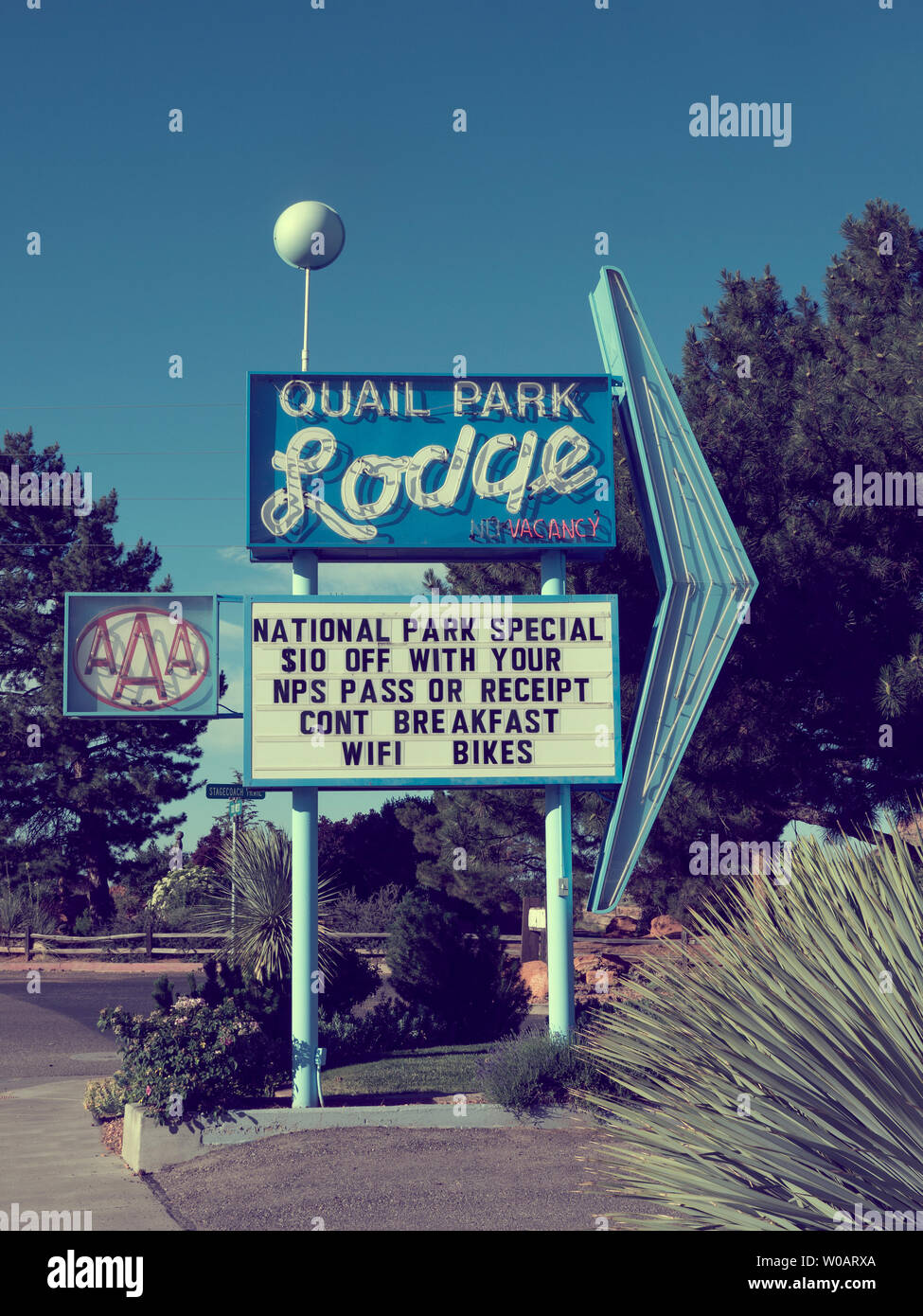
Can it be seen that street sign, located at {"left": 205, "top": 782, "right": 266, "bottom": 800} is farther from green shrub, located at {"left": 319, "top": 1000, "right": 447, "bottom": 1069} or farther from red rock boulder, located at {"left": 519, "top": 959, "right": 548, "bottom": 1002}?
red rock boulder, located at {"left": 519, "top": 959, "right": 548, "bottom": 1002}

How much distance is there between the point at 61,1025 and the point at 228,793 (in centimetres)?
991

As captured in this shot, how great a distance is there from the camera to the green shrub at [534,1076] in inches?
407

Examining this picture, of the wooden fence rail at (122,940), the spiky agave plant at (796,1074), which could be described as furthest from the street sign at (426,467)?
the wooden fence rail at (122,940)

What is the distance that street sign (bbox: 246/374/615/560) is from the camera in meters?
11.9

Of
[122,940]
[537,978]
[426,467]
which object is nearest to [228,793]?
[426,467]

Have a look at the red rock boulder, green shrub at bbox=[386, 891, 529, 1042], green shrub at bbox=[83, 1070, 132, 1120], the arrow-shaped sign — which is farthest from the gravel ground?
the red rock boulder

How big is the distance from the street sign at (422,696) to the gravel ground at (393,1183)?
3.31 meters

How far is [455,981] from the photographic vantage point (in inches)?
608

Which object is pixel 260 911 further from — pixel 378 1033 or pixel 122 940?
pixel 122 940

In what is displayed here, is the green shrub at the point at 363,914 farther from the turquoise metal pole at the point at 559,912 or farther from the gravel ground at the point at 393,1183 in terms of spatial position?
the gravel ground at the point at 393,1183

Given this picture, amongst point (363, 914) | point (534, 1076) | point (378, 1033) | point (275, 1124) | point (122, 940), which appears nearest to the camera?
point (275, 1124)

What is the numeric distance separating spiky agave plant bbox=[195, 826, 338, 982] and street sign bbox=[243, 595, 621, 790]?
415cm

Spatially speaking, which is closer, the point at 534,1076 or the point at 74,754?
the point at 534,1076
